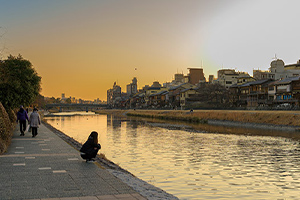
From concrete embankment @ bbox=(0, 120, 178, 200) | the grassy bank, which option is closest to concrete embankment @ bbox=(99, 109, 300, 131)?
the grassy bank

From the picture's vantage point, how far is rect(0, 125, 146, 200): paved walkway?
7.61m

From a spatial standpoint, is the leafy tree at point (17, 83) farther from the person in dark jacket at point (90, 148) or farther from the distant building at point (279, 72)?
the distant building at point (279, 72)

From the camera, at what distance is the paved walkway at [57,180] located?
761cm

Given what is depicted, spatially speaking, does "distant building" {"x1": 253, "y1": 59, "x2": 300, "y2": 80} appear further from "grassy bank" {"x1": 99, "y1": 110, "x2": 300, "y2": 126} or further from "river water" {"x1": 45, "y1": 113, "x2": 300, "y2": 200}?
"river water" {"x1": 45, "y1": 113, "x2": 300, "y2": 200}

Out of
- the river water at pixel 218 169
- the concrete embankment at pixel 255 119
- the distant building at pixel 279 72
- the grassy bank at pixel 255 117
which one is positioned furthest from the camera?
the distant building at pixel 279 72

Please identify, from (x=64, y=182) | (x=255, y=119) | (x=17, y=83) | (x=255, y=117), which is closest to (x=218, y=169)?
(x=64, y=182)

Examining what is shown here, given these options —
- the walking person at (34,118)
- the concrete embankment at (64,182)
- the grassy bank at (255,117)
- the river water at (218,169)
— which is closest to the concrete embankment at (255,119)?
the grassy bank at (255,117)

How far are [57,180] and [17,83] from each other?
2403cm

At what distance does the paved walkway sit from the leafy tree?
18.6 metres

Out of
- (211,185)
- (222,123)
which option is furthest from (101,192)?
(222,123)

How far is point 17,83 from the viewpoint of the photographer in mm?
30391

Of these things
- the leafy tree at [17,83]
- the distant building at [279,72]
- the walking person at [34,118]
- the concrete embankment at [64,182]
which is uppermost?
the distant building at [279,72]

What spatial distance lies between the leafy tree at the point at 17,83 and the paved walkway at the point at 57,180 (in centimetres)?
1856

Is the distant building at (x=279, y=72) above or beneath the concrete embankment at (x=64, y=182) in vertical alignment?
above
